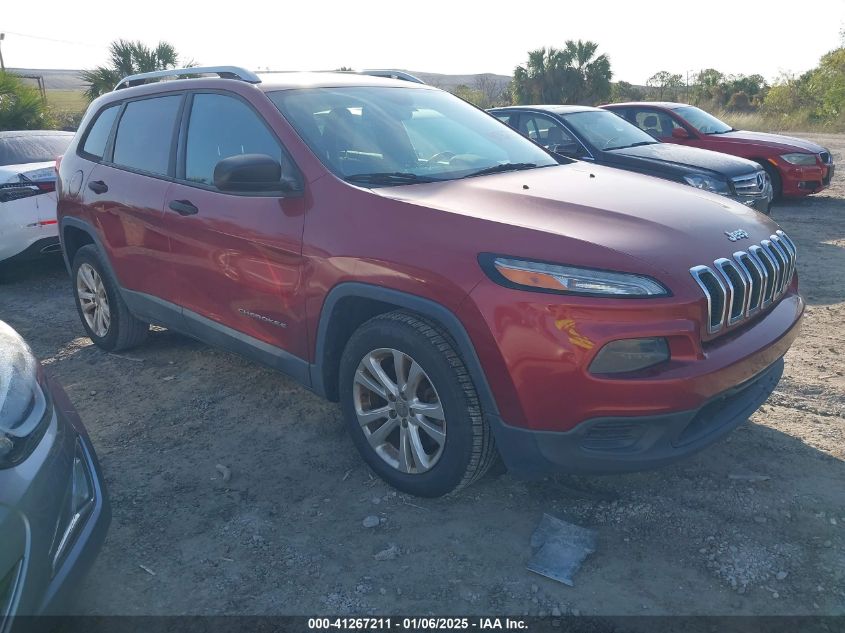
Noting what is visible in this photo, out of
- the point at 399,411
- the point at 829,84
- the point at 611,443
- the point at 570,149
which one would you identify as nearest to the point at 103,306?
the point at 399,411

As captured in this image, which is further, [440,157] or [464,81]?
[464,81]

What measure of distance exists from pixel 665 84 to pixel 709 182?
3900 centimetres

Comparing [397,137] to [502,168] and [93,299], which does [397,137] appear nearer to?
[502,168]

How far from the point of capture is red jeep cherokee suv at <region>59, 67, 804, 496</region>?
8.26 ft

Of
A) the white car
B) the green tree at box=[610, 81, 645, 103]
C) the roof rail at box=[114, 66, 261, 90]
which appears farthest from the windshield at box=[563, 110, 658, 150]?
the green tree at box=[610, 81, 645, 103]

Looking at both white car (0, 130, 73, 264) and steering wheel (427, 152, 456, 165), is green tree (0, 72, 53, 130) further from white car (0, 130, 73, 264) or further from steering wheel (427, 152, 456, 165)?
steering wheel (427, 152, 456, 165)

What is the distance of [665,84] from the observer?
141 feet

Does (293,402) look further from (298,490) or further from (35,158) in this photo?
(35,158)

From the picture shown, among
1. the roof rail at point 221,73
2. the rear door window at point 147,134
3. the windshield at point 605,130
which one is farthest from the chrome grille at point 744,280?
the windshield at point 605,130

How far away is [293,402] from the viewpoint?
4.22 metres

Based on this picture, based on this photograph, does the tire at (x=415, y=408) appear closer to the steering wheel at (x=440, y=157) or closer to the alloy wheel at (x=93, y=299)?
the steering wheel at (x=440, y=157)

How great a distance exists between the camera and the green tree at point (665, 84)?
41.5m

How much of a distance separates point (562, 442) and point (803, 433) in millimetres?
1711

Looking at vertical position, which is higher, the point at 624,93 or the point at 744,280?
the point at 624,93
